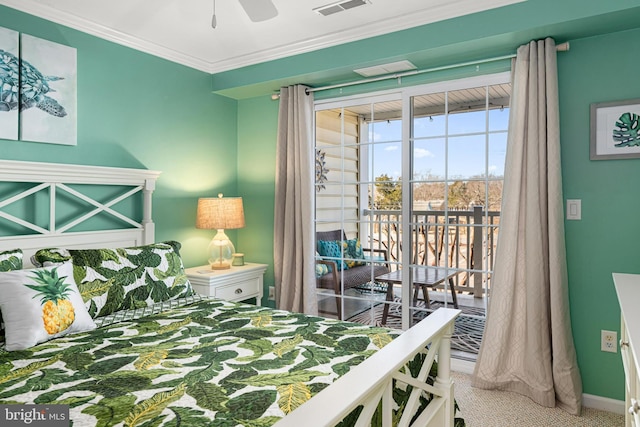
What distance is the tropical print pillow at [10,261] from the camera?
2.16 meters

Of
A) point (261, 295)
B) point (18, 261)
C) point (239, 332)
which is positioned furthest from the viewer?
point (261, 295)

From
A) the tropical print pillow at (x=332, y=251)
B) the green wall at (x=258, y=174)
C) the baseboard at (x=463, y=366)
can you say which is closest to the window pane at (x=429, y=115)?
the tropical print pillow at (x=332, y=251)

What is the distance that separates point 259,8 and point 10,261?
176cm

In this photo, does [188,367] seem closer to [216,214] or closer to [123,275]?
[123,275]

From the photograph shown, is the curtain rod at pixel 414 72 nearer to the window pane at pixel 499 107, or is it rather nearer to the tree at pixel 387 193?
the window pane at pixel 499 107

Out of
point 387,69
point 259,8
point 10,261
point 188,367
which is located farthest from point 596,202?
point 10,261

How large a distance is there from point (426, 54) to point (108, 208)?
2.47 m

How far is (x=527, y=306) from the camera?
2730mm

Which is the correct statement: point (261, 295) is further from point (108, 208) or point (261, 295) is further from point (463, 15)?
point (463, 15)

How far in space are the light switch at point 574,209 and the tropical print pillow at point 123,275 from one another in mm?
2465

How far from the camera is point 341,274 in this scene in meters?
3.77

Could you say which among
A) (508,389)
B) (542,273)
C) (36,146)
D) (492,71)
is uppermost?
(492,71)

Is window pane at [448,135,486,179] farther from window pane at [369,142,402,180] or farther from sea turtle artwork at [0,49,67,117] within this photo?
sea turtle artwork at [0,49,67,117]

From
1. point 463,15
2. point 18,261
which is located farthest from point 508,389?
point 18,261
